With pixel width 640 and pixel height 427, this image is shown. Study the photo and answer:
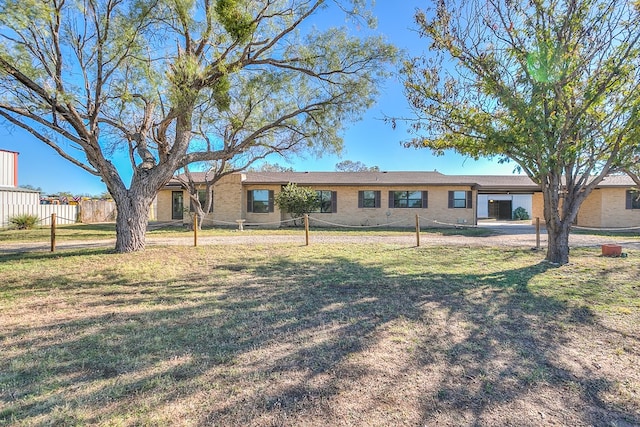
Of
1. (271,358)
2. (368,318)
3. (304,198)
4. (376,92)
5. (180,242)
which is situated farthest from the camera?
(304,198)

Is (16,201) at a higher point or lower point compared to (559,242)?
higher

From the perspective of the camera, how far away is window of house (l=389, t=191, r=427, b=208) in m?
19.9

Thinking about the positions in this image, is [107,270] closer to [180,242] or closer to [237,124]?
[180,242]

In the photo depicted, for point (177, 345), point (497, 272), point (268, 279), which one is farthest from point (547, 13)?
point (177, 345)

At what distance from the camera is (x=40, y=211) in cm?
2152

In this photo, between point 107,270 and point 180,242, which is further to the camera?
point 180,242

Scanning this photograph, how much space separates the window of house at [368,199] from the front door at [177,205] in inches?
467

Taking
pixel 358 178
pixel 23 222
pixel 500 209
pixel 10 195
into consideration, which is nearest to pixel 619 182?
pixel 500 209

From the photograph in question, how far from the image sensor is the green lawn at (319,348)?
95.3 inches

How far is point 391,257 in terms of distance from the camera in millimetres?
9188

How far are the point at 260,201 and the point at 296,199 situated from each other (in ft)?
11.3

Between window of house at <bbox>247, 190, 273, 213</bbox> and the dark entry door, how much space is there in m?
26.1

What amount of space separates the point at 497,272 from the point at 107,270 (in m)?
9.00

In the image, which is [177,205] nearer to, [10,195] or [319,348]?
[10,195]
